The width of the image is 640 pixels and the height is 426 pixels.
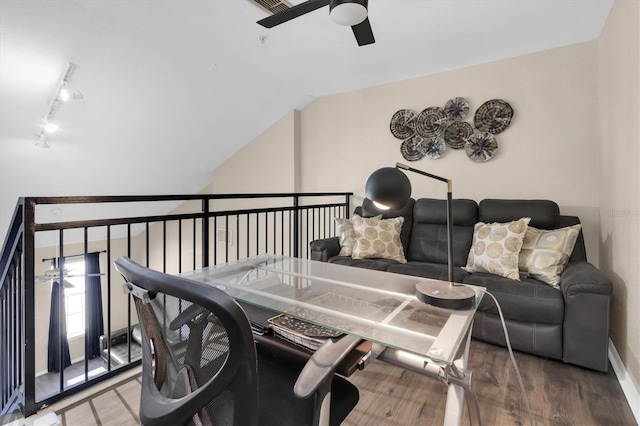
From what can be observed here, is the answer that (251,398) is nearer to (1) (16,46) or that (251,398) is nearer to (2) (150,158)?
(1) (16,46)

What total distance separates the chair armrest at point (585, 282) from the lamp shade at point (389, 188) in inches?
60.1

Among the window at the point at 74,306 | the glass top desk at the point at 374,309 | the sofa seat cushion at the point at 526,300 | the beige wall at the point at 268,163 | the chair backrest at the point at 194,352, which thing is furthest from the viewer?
the window at the point at 74,306

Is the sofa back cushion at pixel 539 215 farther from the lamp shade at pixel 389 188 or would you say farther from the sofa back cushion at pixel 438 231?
the lamp shade at pixel 389 188

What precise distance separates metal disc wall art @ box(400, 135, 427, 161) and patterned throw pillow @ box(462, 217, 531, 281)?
123 centimetres

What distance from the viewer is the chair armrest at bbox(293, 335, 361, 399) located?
0.76 meters

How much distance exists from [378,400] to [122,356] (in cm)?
564

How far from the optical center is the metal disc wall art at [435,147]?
3.37 metres

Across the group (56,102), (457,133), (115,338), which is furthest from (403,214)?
(115,338)

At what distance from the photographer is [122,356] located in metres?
5.56

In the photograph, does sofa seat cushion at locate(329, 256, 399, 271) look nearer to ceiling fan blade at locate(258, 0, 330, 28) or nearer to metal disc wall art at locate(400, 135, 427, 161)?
metal disc wall art at locate(400, 135, 427, 161)

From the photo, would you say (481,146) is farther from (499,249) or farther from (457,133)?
(499,249)

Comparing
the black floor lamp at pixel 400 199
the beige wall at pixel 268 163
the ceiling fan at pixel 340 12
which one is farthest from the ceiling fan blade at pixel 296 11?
the beige wall at pixel 268 163

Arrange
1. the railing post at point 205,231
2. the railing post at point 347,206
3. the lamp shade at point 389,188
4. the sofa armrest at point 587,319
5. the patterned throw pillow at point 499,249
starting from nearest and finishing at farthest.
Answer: the lamp shade at point 389,188, the sofa armrest at point 587,319, the railing post at point 205,231, the patterned throw pillow at point 499,249, the railing post at point 347,206

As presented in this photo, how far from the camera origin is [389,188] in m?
1.07
